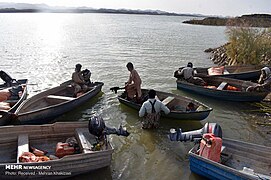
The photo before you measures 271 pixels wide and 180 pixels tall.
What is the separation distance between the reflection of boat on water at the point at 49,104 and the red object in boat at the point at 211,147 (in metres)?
5.43

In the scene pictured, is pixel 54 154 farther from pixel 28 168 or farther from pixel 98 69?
pixel 98 69

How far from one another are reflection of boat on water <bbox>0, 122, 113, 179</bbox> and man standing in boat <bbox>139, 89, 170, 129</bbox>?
2136 millimetres

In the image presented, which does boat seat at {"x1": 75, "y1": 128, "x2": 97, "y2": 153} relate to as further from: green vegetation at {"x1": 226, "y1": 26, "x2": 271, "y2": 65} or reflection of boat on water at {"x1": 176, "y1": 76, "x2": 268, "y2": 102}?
green vegetation at {"x1": 226, "y1": 26, "x2": 271, "y2": 65}

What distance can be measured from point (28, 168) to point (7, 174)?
0.49 meters

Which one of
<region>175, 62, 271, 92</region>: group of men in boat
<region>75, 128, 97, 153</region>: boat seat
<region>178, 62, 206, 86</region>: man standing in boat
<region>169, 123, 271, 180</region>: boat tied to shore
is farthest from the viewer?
<region>178, 62, 206, 86</region>: man standing in boat

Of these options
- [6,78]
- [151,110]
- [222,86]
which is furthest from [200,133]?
[6,78]

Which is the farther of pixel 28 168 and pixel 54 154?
pixel 54 154

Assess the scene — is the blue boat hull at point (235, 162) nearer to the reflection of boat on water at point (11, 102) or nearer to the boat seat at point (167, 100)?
the boat seat at point (167, 100)

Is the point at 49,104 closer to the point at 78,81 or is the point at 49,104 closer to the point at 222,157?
the point at 78,81

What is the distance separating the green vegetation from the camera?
18.5m

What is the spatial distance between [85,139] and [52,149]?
100 cm

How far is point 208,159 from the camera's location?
23.9ft

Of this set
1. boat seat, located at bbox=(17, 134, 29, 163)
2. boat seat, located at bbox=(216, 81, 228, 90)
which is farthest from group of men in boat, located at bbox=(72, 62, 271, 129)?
boat seat, located at bbox=(17, 134, 29, 163)

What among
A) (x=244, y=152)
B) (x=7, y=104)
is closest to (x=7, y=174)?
(x=7, y=104)
